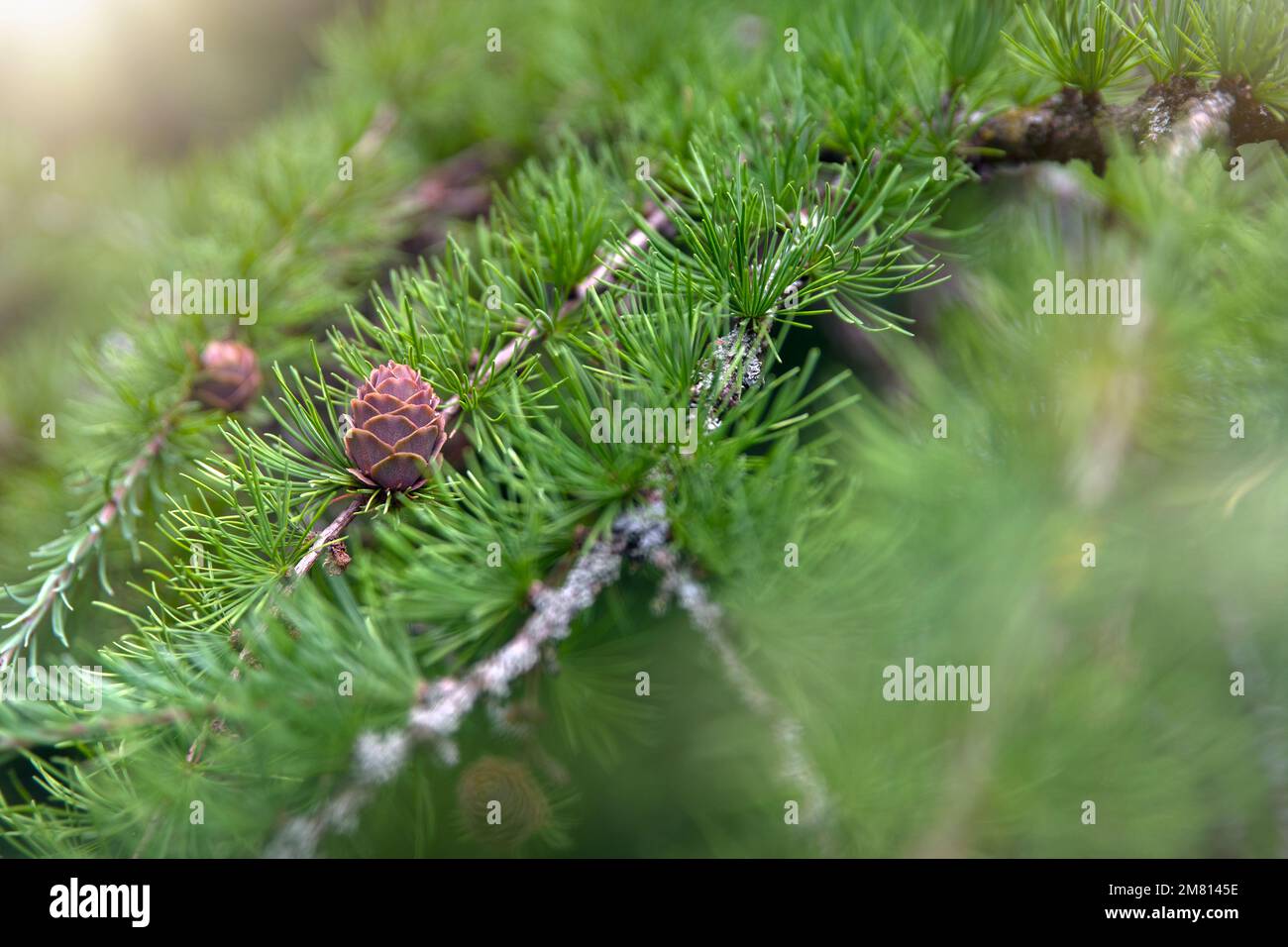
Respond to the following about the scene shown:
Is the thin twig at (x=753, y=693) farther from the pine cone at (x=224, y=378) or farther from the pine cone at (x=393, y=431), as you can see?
the pine cone at (x=224, y=378)

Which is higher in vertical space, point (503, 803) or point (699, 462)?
point (699, 462)

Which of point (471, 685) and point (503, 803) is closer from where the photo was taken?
point (471, 685)

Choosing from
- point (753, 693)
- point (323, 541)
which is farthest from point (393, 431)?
point (753, 693)

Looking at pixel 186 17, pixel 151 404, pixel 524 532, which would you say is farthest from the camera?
pixel 186 17

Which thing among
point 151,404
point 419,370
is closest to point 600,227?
point 419,370

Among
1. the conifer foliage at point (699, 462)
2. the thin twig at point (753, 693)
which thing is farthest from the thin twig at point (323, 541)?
the thin twig at point (753, 693)

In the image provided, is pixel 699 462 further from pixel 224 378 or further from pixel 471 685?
pixel 224 378
